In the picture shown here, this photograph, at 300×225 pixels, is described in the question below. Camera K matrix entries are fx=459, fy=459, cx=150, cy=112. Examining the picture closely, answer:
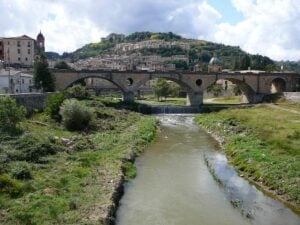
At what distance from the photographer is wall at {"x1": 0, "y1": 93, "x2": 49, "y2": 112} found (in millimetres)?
53125

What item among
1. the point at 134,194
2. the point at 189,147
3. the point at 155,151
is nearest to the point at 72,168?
the point at 134,194

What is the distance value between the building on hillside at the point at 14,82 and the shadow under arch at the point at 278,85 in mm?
54238

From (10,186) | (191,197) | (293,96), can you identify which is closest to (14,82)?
(293,96)

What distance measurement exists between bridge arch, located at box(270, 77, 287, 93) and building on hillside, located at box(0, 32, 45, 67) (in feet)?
195

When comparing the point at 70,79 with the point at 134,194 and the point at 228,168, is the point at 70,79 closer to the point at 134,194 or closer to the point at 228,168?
the point at 228,168

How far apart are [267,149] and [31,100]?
102 ft

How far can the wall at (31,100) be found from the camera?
174 feet

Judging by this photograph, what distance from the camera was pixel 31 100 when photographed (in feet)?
187

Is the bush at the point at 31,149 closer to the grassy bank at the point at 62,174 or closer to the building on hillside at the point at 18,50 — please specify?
the grassy bank at the point at 62,174

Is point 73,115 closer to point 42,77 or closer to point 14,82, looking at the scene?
point 42,77

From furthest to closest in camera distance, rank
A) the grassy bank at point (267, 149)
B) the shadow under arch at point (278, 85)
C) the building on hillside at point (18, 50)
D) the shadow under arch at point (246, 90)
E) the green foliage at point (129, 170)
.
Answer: the building on hillside at point (18, 50), the shadow under arch at point (278, 85), the shadow under arch at point (246, 90), the green foliage at point (129, 170), the grassy bank at point (267, 149)

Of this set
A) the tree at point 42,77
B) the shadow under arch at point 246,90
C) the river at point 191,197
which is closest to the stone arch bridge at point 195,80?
the shadow under arch at point 246,90

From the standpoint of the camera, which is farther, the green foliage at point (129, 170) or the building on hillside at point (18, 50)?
the building on hillside at point (18, 50)

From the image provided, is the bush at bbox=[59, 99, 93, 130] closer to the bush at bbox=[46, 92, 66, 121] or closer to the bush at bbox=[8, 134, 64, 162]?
the bush at bbox=[46, 92, 66, 121]
